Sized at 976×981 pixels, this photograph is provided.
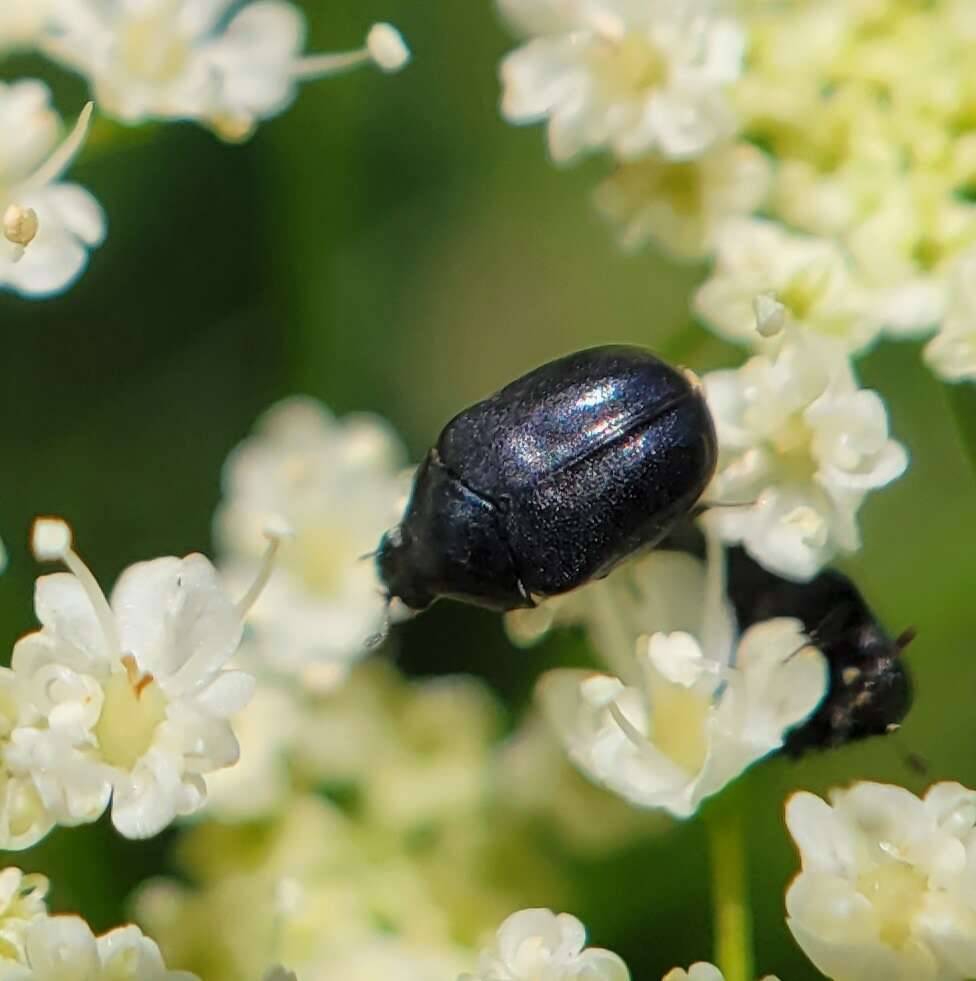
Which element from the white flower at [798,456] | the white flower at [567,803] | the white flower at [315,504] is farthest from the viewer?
the white flower at [315,504]

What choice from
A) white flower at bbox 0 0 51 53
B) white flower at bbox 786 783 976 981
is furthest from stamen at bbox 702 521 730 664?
white flower at bbox 0 0 51 53

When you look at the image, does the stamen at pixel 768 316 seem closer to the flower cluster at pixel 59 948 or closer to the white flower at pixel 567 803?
the white flower at pixel 567 803

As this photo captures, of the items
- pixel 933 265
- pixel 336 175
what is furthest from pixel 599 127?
pixel 336 175

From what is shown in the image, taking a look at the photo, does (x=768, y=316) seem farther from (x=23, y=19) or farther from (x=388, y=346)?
(x=388, y=346)

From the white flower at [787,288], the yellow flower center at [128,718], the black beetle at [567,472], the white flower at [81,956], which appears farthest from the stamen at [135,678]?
the white flower at [787,288]

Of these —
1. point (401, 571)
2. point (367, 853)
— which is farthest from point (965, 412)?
point (367, 853)

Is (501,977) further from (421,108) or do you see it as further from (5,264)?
(421,108)

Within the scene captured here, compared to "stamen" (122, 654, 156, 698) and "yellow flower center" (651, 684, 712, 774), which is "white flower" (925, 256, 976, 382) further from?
"stamen" (122, 654, 156, 698)
